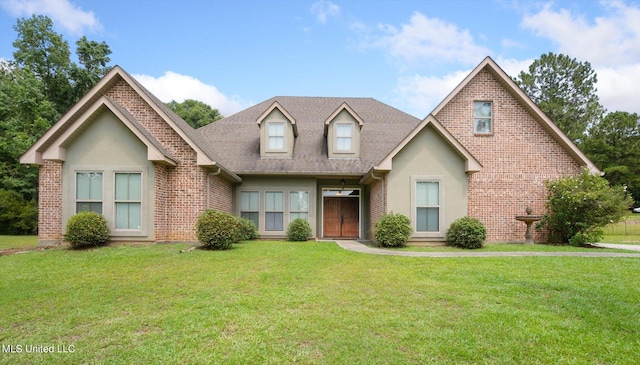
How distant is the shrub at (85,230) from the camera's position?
10.8 m

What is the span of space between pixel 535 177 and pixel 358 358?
13.6 m

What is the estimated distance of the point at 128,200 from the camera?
11.8 meters

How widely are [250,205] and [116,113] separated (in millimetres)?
6824

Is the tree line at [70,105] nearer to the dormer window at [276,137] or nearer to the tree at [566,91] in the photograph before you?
the tree at [566,91]

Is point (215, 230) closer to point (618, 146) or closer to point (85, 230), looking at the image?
point (85, 230)

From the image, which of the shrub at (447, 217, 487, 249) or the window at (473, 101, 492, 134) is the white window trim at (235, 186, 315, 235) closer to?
the shrub at (447, 217, 487, 249)

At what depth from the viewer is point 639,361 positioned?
3.74 meters

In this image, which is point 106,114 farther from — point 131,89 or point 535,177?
point 535,177

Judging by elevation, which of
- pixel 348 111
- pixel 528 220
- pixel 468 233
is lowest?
pixel 468 233

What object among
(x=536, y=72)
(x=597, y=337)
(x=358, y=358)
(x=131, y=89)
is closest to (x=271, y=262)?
(x=358, y=358)

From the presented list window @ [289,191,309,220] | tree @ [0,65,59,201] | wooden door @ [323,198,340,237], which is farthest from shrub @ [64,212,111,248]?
tree @ [0,65,59,201]

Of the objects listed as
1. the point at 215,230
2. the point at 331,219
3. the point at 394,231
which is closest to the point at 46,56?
the point at 331,219

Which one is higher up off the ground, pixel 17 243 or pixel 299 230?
pixel 299 230

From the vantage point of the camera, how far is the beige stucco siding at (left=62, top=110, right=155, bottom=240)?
11727mm
